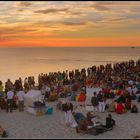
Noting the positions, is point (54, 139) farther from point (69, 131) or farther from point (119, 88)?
point (119, 88)

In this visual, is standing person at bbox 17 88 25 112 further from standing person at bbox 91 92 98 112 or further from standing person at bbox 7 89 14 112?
standing person at bbox 91 92 98 112

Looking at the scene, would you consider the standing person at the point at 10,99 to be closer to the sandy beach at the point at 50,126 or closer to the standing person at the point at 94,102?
the sandy beach at the point at 50,126

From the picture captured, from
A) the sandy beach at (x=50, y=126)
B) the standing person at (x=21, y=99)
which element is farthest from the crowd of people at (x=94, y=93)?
the sandy beach at (x=50, y=126)

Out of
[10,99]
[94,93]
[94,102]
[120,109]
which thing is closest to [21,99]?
[10,99]

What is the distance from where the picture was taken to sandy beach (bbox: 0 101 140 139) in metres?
12.4

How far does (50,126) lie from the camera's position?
539 inches

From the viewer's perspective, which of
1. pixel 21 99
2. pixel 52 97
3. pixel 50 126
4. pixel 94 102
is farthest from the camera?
pixel 52 97

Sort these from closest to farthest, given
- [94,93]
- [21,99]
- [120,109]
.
Answer: [120,109] < [21,99] < [94,93]

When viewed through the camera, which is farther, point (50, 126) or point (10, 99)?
point (10, 99)

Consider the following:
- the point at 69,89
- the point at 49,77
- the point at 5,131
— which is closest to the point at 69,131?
the point at 5,131

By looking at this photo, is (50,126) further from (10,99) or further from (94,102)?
(94,102)

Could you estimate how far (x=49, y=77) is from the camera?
85.7 feet

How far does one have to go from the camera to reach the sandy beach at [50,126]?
12427 mm

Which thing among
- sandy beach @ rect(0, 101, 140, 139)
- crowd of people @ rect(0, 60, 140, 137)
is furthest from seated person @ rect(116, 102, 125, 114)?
sandy beach @ rect(0, 101, 140, 139)
